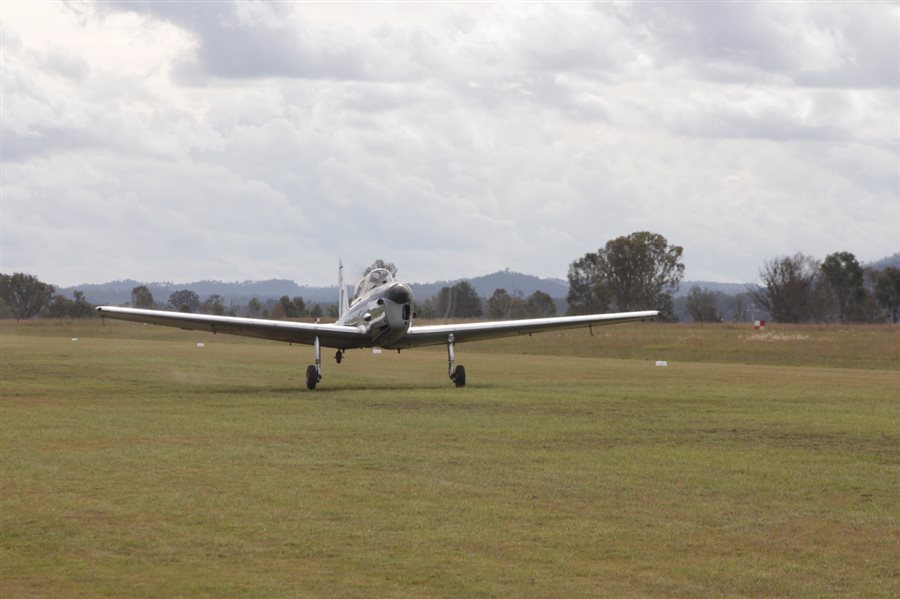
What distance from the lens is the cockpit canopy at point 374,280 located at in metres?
31.7

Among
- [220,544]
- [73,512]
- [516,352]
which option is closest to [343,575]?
[220,544]

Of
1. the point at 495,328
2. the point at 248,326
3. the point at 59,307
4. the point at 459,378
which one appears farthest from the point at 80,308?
the point at 459,378

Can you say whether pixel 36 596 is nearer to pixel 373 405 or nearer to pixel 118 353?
pixel 373 405

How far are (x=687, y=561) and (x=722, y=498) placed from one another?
305cm

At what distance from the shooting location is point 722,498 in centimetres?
1258

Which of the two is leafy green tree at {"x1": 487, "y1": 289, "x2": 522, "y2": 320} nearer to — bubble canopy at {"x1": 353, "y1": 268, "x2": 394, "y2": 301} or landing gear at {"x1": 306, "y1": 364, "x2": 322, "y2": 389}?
bubble canopy at {"x1": 353, "y1": 268, "x2": 394, "y2": 301}

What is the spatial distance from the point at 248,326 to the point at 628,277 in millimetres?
108065

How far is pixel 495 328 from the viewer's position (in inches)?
1329

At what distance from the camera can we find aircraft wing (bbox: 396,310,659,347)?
32.5 metres

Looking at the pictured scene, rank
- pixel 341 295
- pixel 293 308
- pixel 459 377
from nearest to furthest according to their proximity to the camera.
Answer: pixel 459 377 → pixel 341 295 → pixel 293 308

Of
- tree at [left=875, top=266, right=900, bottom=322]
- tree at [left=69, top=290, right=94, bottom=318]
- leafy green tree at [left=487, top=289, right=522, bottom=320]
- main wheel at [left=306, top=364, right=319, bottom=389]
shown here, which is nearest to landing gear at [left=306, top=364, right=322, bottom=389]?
main wheel at [left=306, top=364, right=319, bottom=389]

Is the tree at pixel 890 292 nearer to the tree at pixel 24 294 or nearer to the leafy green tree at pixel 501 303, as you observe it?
the leafy green tree at pixel 501 303

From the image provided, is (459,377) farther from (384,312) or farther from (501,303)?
(501,303)

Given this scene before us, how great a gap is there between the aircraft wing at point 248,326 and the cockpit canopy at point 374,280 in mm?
1120
